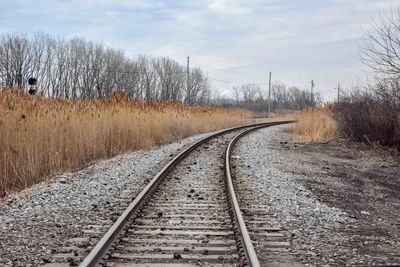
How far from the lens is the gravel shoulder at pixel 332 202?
5680 mm

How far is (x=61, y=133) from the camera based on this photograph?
1214 cm

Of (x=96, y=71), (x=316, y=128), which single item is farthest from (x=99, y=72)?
(x=316, y=128)

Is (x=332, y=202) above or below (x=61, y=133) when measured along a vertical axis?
below

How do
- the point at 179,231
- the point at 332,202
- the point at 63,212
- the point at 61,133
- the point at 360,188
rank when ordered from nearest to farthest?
1. the point at 179,231
2. the point at 63,212
3. the point at 332,202
4. the point at 360,188
5. the point at 61,133

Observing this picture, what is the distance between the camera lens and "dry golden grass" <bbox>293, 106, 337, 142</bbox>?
90.0 ft

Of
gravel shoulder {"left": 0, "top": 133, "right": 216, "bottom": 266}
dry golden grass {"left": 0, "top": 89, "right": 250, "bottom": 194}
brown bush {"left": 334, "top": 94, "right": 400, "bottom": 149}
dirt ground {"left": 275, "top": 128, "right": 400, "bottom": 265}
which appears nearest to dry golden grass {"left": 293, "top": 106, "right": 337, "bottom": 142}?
brown bush {"left": 334, "top": 94, "right": 400, "bottom": 149}

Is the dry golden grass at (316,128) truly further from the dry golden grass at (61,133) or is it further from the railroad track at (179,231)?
the railroad track at (179,231)

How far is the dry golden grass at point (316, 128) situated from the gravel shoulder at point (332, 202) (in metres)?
9.17

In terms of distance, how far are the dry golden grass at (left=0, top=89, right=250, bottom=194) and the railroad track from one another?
9.01ft

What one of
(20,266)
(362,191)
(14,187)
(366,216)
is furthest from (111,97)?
(20,266)

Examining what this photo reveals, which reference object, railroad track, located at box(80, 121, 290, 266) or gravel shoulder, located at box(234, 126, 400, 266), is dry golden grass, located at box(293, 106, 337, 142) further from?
railroad track, located at box(80, 121, 290, 266)

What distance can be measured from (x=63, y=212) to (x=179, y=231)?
7.17ft

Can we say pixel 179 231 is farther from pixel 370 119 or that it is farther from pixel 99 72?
pixel 99 72

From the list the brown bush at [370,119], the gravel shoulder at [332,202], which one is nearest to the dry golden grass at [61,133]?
the gravel shoulder at [332,202]
